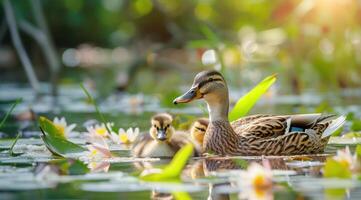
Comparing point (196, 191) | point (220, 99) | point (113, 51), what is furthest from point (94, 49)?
point (196, 191)

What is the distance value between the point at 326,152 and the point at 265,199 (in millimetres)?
2607

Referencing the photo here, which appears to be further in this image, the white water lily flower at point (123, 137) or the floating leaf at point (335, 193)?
the white water lily flower at point (123, 137)

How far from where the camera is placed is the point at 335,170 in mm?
5910

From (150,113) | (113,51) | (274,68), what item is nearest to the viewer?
(150,113)

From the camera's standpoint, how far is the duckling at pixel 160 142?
7.52m

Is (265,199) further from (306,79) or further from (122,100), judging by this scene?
(306,79)

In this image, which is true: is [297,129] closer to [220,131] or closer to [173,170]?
[220,131]

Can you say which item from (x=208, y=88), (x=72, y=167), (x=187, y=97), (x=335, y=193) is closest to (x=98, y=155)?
(x=187, y=97)

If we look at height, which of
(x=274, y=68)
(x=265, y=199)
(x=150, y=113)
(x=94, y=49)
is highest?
(x=94, y=49)

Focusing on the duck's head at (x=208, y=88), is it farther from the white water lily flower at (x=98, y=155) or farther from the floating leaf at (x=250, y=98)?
the white water lily flower at (x=98, y=155)

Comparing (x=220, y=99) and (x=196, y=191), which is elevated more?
(x=220, y=99)

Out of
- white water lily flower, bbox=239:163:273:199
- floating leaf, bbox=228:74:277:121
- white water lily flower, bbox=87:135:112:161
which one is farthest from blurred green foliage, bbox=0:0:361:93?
white water lily flower, bbox=239:163:273:199

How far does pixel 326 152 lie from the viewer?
7781 mm

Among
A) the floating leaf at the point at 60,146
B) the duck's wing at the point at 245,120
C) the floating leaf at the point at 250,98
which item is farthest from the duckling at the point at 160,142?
the floating leaf at the point at 250,98
